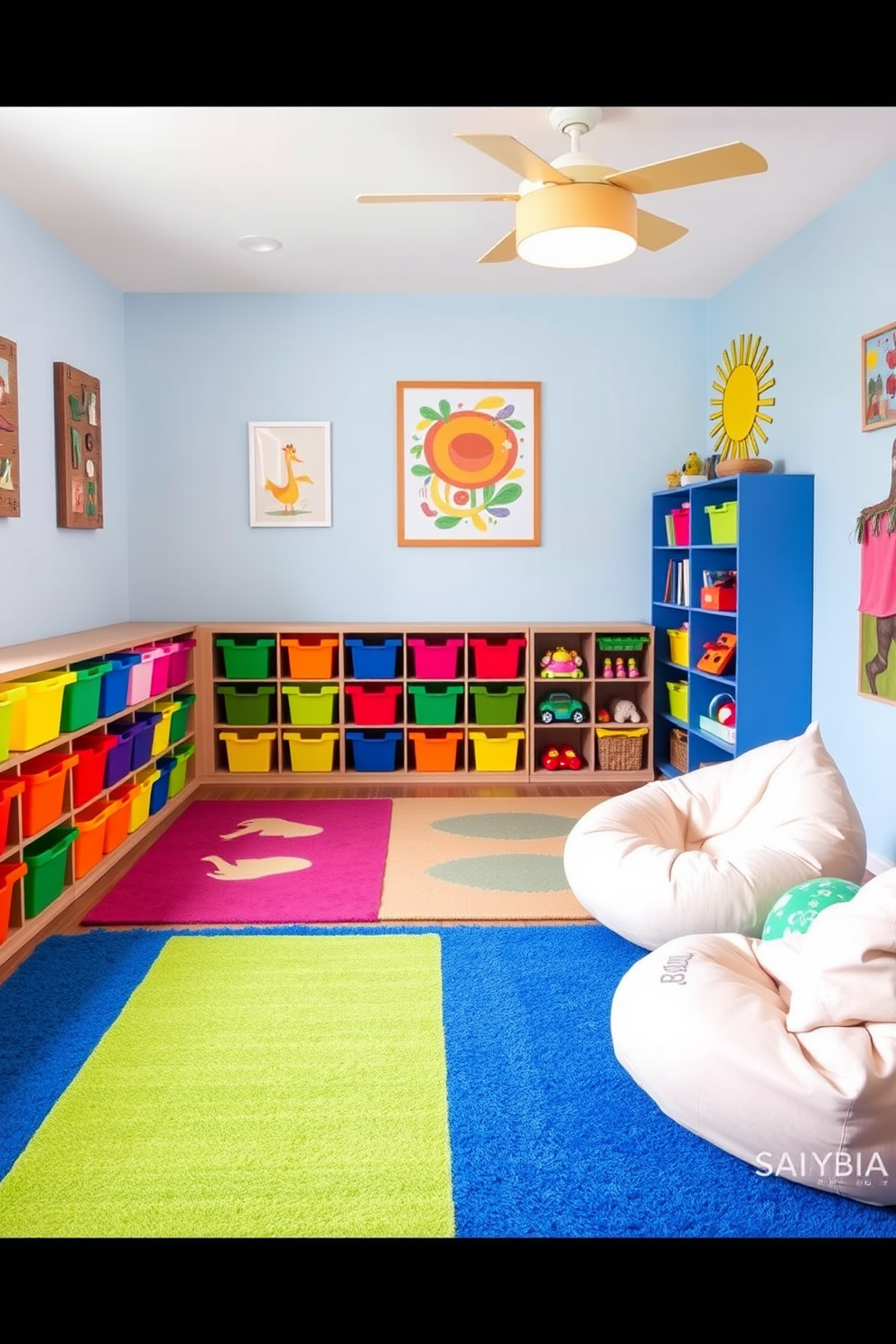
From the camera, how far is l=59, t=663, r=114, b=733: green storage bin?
3631 mm

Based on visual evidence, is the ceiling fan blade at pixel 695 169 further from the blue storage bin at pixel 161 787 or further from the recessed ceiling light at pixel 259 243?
the blue storage bin at pixel 161 787

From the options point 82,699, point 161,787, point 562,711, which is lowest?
point 161,787

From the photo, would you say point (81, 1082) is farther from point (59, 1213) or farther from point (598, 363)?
point (598, 363)

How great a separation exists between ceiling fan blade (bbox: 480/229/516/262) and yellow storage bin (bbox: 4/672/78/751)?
2064mm

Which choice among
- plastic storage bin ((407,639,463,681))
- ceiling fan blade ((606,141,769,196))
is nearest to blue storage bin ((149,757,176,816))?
plastic storage bin ((407,639,463,681))

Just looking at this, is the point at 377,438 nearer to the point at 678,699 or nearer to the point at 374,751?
the point at 374,751

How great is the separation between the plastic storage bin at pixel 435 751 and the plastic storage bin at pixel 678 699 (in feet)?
3.79

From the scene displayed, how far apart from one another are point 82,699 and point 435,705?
7.41 feet

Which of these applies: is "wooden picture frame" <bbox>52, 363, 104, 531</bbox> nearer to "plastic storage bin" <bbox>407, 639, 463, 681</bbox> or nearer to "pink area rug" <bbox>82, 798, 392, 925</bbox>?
"pink area rug" <bbox>82, 798, 392, 925</bbox>

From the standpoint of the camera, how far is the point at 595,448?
5.90 m

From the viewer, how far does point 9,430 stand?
4.05m

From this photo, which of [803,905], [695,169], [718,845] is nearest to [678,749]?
[718,845]

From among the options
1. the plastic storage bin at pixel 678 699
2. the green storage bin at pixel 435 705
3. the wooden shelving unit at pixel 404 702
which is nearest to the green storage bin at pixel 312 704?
the wooden shelving unit at pixel 404 702
